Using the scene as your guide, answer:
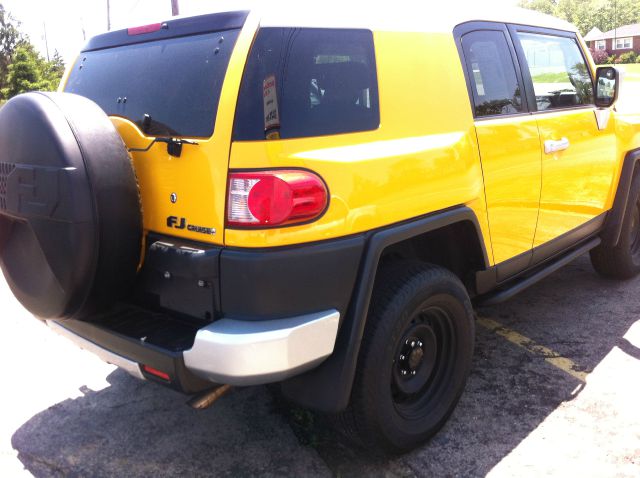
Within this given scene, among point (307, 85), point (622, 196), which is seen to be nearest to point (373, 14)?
point (307, 85)

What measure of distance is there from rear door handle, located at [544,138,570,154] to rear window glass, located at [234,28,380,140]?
54.2 inches

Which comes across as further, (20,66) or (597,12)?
(597,12)

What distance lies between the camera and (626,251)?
4703mm

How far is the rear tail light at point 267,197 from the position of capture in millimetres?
2137

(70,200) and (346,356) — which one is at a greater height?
(70,200)

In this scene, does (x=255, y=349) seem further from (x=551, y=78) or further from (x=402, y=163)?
(x=551, y=78)

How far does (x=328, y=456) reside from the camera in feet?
9.19

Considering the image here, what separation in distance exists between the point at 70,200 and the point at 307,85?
37.6 inches

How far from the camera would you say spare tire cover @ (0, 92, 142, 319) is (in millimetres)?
2199

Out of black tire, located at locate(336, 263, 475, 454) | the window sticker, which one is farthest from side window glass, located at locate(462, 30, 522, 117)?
the window sticker

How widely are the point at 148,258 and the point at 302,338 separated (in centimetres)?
72

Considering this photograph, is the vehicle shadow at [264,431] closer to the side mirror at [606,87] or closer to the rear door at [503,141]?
the rear door at [503,141]

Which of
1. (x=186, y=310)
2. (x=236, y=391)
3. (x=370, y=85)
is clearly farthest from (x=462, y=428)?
(x=370, y=85)

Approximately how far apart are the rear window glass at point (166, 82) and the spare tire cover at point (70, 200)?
240mm
